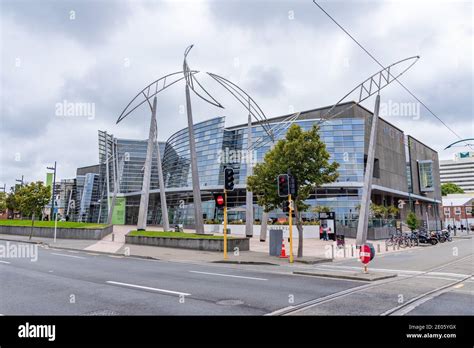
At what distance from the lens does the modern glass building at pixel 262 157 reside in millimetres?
54388

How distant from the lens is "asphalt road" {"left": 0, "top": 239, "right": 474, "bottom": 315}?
277 inches

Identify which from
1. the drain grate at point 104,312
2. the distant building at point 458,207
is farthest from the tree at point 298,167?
the distant building at point 458,207

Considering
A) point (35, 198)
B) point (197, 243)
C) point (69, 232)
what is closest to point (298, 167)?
point (197, 243)

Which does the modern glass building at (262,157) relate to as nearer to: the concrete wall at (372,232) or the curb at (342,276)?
the concrete wall at (372,232)

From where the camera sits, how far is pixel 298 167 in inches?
752

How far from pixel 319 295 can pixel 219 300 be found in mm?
2717

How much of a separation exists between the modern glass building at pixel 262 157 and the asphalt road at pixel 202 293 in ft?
117

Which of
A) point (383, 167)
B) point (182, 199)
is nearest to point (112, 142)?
point (182, 199)

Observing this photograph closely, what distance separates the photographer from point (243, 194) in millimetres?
59500

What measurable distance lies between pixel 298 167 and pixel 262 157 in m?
41.3

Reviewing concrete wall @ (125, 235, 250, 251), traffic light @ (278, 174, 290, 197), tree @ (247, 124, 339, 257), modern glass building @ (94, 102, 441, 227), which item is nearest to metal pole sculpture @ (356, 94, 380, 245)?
tree @ (247, 124, 339, 257)

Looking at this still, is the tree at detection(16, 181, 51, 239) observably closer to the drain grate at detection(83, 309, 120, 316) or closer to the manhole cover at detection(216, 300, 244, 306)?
the drain grate at detection(83, 309, 120, 316)

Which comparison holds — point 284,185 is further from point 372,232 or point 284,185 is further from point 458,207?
point 458,207
